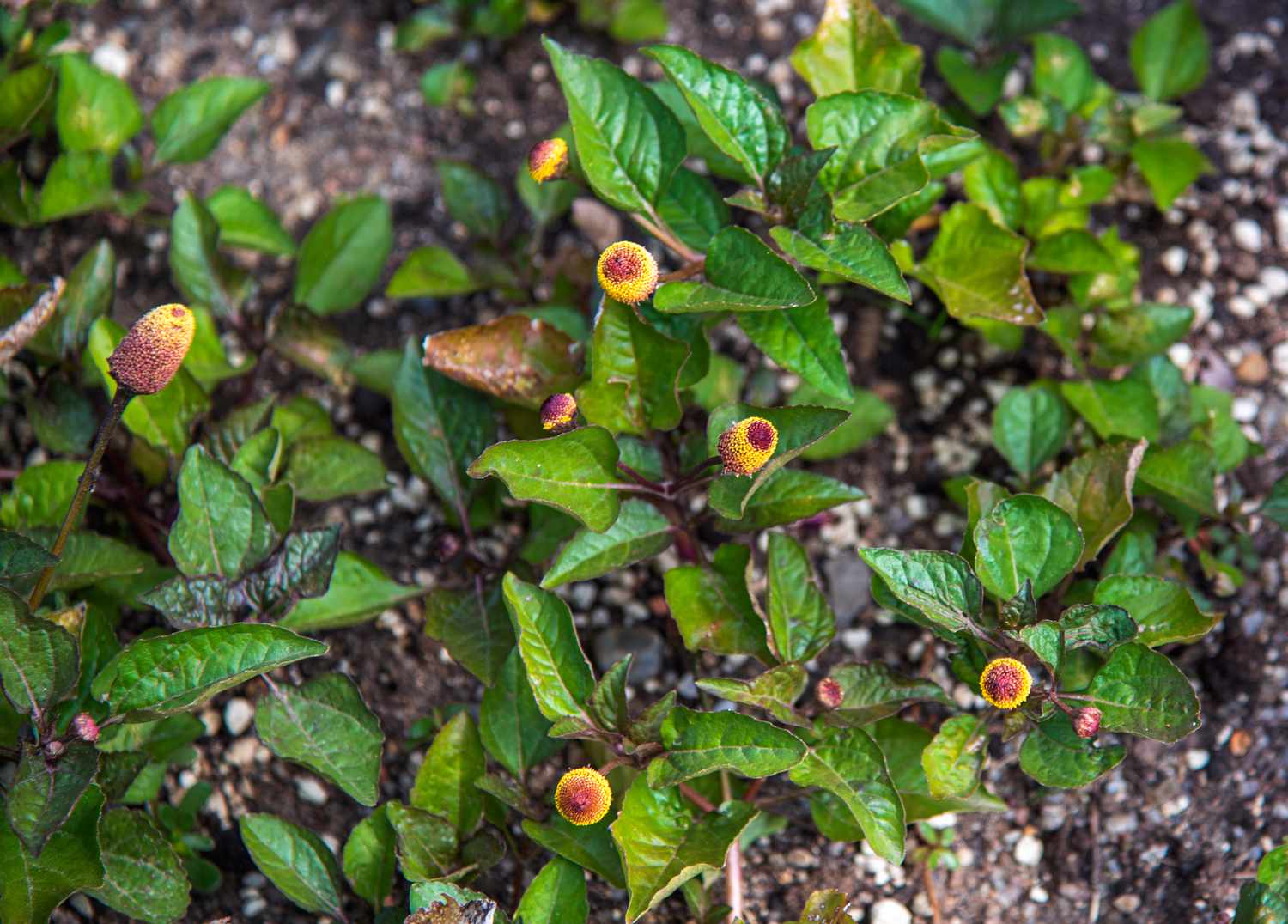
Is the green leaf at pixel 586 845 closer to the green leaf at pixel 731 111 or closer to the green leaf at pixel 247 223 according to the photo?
the green leaf at pixel 731 111

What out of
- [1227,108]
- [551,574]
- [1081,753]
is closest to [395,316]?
[551,574]

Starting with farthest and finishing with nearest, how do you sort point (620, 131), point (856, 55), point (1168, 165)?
1. point (1168, 165)
2. point (856, 55)
3. point (620, 131)

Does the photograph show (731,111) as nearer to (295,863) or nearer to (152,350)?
(152,350)

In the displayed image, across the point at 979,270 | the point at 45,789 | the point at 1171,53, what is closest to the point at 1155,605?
the point at 979,270

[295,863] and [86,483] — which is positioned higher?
[86,483]

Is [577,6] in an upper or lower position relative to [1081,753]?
upper

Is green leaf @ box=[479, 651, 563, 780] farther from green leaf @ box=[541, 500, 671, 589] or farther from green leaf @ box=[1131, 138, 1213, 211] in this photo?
green leaf @ box=[1131, 138, 1213, 211]

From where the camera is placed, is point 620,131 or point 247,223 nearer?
point 620,131

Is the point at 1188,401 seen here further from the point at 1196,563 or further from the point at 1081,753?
the point at 1081,753
